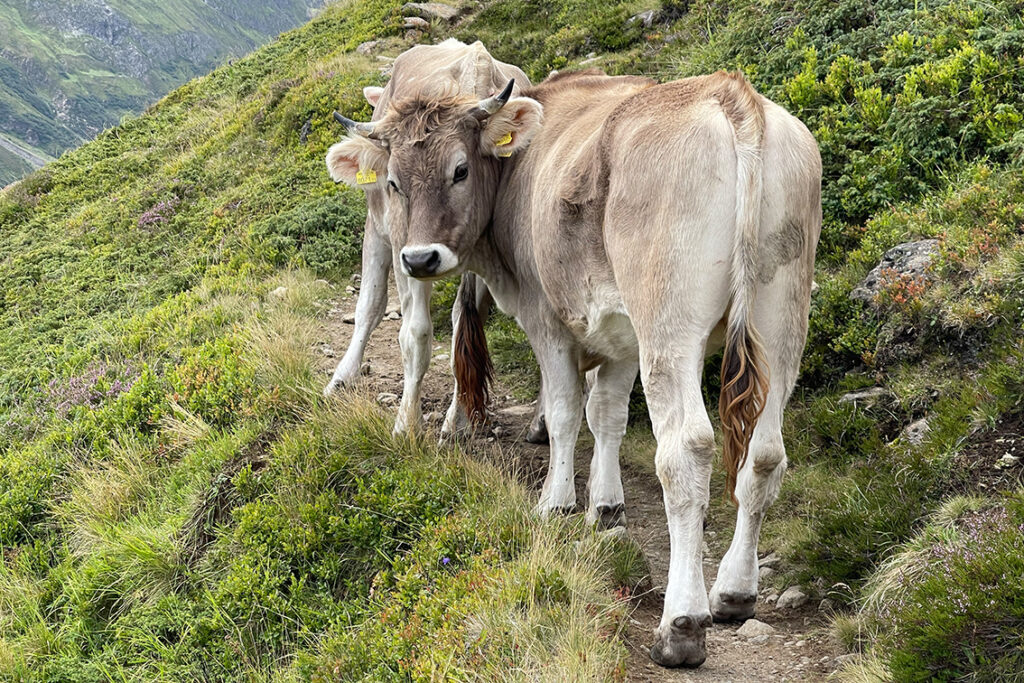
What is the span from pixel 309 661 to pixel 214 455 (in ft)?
9.29

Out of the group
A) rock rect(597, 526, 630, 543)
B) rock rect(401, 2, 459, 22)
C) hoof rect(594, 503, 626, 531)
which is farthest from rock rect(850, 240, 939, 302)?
rock rect(401, 2, 459, 22)

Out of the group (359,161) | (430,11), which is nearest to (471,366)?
(359,161)

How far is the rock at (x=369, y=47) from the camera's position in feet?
64.8

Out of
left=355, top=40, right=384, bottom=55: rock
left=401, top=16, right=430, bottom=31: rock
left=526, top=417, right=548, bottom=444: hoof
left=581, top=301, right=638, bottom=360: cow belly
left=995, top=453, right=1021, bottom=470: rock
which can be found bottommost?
left=526, top=417, right=548, bottom=444: hoof

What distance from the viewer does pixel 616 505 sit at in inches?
250

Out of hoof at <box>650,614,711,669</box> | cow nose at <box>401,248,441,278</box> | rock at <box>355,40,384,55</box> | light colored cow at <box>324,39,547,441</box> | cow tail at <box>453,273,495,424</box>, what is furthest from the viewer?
rock at <box>355,40,384,55</box>

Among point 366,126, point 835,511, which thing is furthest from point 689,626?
point 366,126

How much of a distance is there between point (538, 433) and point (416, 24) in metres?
14.6

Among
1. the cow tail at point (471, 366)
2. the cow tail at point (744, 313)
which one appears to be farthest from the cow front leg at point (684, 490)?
the cow tail at point (471, 366)

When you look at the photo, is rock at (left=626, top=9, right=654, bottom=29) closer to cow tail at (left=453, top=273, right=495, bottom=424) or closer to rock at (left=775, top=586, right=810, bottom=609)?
cow tail at (left=453, top=273, right=495, bottom=424)

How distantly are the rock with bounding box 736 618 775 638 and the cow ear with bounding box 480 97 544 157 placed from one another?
3494mm

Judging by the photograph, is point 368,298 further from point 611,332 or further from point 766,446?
point 766,446

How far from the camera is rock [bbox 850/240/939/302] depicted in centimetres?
656

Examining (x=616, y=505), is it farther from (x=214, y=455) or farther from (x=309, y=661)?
(x=214, y=455)
